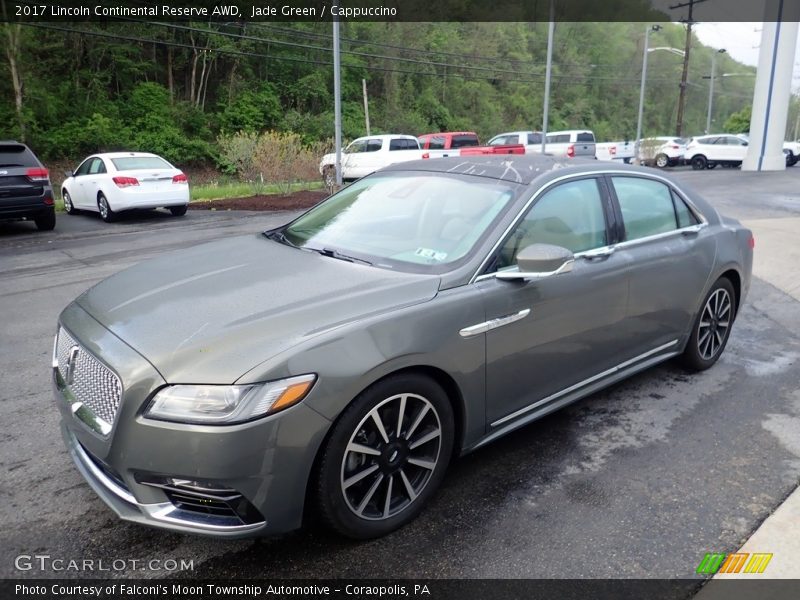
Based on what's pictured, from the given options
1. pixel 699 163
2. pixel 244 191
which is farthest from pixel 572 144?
pixel 244 191

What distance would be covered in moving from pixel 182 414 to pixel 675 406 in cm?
325

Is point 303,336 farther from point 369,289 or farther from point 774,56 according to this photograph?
point 774,56

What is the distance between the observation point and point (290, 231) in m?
3.97

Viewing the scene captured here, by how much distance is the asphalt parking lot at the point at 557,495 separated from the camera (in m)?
2.64

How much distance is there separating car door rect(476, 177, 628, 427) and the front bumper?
1.06 metres

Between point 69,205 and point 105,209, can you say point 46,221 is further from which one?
point 69,205

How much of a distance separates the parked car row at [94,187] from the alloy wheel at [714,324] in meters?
11.4

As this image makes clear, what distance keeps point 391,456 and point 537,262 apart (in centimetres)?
114

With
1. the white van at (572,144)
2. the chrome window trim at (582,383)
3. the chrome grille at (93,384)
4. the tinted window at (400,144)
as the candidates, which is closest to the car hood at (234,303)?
the chrome grille at (93,384)

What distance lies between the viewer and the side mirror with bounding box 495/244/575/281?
3012 millimetres

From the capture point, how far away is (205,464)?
2268 millimetres

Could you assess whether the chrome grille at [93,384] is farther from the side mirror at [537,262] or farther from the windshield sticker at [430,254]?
the side mirror at [537,262]

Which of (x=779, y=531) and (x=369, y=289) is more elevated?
Result: (x=369, y=289)

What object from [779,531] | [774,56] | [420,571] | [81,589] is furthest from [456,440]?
[774,56]
